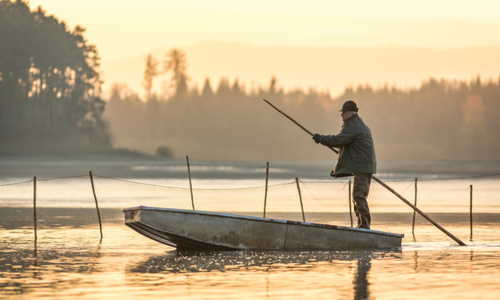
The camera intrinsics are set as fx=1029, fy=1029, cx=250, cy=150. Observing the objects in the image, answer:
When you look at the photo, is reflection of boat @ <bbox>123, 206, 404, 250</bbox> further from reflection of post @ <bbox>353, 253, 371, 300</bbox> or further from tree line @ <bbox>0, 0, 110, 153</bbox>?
tree line @ <bbox>0, 0, 110, 153</bbox>

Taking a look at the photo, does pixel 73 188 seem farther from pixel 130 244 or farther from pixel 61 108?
pixel 61 108

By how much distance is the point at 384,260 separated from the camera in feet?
50.0

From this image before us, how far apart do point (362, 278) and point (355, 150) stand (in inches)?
168

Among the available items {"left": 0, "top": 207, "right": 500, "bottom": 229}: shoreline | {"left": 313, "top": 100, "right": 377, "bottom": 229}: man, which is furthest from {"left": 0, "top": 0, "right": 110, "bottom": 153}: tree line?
{"left": 313, "top": 100, "right": 377, "bottom": 229}: man

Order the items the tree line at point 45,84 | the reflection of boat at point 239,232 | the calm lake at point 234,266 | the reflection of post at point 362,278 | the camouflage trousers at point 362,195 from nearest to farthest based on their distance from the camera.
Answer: the reflection of post at point 362,278 → the calm lake at point 234,266 → the reflection of boat at point 239,232 → the camouflage trousers at point 362,195 → the tree line at point 45,84

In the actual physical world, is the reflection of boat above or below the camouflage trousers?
below

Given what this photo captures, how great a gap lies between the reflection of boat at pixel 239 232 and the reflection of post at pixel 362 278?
28.3 inches

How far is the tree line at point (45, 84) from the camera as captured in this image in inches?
4104

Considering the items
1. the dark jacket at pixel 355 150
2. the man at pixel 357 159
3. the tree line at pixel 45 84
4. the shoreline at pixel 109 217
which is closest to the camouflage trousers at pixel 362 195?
the man at pixel 357 159

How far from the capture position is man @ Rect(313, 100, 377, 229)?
55.7 feet

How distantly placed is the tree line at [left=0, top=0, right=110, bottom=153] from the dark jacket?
89067 millimetres

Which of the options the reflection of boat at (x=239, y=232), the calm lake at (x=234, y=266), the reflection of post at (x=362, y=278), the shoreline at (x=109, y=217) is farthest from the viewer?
the shoreline at (x=109, y=217)

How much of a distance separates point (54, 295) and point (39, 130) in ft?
341

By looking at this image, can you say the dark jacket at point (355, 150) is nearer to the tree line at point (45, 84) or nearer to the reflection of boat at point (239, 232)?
the reflection of boat at point (239, 232)
